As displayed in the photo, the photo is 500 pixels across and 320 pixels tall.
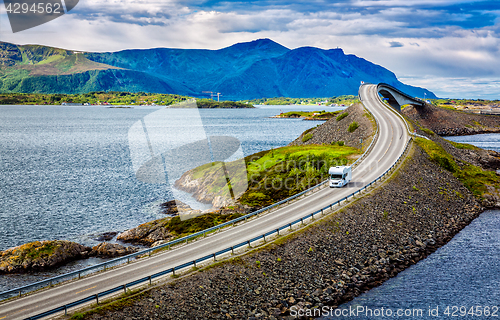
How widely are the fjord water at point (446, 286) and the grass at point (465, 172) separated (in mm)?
24092

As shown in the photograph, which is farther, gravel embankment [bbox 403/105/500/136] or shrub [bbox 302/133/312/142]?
gravel embankment [bbox 403/105/500/136]

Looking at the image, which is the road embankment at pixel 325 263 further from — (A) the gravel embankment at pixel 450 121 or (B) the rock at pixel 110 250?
(A) the gravel embankment at pixel 450 121

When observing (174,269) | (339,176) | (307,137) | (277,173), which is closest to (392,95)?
(307,137)

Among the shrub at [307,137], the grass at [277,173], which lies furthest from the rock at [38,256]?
the shrub at [307,137]

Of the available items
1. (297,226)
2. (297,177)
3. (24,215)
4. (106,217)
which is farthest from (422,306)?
(24,215)

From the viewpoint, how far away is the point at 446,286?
121ft

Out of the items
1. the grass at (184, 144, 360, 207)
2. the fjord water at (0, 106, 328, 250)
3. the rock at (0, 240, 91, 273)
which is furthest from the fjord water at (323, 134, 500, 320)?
the fjord water at (0, 106, 328, 250)

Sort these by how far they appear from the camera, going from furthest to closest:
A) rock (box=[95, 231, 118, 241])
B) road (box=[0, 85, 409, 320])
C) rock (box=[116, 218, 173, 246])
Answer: rock (box=[95, 231, 118, 241]) → rock (box=[116, 218, 173, 246]) → road (box=[0, 85, 409, 320])

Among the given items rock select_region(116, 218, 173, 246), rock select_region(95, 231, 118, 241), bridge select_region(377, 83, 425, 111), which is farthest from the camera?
bridge select_region(377, 83, 425, 111)

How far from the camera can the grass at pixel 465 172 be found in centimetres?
6962

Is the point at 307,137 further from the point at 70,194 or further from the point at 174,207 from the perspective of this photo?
the point at 70,194

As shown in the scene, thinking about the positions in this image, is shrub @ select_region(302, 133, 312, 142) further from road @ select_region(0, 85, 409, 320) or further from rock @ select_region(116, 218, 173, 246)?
rock @ select_region(116, 218, 173, 246)

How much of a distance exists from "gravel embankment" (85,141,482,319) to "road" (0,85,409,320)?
10.5 feet

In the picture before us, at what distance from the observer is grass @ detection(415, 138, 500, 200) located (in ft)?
228
